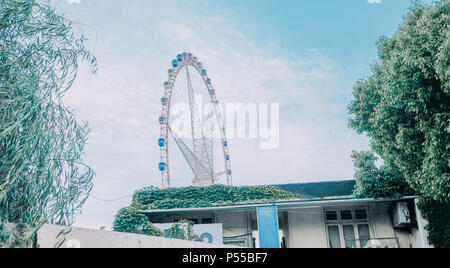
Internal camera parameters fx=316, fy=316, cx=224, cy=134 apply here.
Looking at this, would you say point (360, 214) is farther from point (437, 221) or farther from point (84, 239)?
point (84, 239)

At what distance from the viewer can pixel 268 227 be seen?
42.7 feet

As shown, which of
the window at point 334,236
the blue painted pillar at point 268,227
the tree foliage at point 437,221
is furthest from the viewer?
the window at point 334,236

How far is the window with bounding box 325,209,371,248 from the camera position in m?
14.0

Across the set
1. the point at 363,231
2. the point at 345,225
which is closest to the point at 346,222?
the point at 345,225

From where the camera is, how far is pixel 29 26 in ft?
17.3

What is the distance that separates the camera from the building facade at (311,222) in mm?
13227

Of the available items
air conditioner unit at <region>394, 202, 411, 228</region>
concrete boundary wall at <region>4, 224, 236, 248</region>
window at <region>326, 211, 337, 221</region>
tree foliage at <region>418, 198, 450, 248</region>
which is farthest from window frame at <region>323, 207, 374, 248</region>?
concrete boundary wall at <region>4, 224, 236, 248</region>

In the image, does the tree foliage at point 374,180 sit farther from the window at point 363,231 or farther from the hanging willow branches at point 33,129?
the hanging willow branches at point 33,129

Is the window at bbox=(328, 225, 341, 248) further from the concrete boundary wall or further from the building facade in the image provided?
the concrete boundary wall

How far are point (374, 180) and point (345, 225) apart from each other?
8.91 feet

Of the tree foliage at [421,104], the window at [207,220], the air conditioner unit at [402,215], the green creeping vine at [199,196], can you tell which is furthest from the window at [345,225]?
the window at [207,220]

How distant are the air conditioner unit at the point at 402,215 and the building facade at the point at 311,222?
6cm
